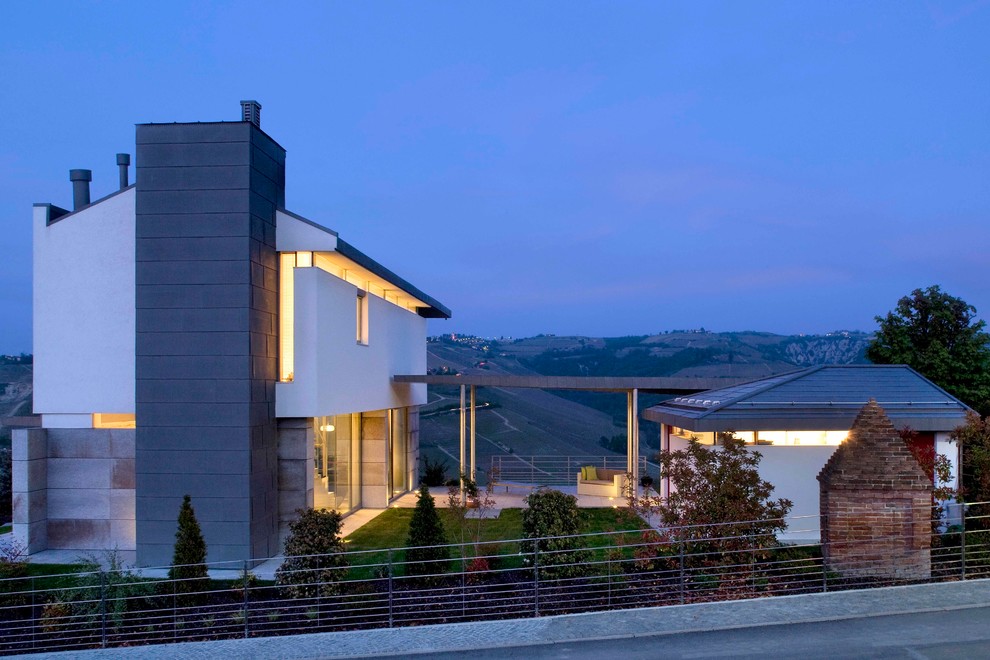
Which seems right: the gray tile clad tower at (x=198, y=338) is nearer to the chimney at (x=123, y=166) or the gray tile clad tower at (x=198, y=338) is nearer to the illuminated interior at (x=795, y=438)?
the chimney at (x=123, y=166)

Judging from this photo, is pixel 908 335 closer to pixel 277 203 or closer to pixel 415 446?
pixel 415 446

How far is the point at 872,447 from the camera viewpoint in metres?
10.7

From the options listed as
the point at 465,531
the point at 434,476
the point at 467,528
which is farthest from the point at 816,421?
the point at 434,476

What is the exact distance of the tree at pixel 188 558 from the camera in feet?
34.8

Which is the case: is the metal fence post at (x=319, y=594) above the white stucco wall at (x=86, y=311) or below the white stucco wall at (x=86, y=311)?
below

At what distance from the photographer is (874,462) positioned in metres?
10.6

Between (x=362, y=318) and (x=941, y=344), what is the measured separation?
16903 mm

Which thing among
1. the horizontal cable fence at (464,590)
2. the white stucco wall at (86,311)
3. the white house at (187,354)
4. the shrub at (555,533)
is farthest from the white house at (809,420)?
the white stucco wall at (86,311)

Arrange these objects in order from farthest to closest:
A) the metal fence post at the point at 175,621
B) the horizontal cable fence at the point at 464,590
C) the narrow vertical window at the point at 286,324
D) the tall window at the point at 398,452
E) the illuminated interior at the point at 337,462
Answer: the tall window at the point at 398,452 < the illuminated interior at the point at 337,462 < the narrow vertical window at the point at 286,324 < the horizontal cable fence at the point at 464,590 < the metal fence post at the point at 175,621

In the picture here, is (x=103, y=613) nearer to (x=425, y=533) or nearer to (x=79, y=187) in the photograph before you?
(x=425, y=533)

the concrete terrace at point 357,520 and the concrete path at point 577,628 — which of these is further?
the concrete terrace at point 357,520

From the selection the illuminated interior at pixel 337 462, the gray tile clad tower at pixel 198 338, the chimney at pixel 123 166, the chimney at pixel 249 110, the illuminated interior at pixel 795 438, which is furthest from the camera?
the illuminated interior at pixel 337 462

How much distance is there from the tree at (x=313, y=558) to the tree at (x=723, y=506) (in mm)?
4432

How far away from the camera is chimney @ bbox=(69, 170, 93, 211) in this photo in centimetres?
1611
